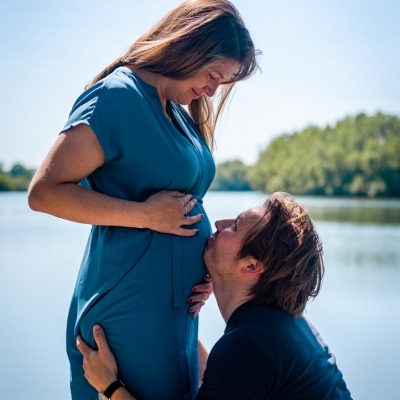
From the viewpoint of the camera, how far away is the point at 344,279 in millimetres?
6984

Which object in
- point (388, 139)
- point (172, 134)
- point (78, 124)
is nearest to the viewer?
point (78, 124)

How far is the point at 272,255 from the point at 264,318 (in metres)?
0.15

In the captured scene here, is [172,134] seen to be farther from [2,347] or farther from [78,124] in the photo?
[2,347]

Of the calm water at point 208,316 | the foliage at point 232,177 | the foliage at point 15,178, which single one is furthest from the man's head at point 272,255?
the foliage at point 232,177

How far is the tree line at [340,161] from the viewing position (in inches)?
1326

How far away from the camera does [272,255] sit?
4.85ft

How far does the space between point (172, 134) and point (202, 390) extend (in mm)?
576

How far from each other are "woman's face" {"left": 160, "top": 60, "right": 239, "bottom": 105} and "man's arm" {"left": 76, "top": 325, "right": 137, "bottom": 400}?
0.57 meters

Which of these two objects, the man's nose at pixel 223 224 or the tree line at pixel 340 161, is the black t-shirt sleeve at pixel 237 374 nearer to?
the man's nose at pixel 223 224

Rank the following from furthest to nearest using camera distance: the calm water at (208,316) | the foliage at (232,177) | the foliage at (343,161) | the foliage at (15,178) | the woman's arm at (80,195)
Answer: the foliage at (232,177) → the foliage at (343,161) → the foliage at (15,178) → the calm water at (208,316) → the woman's arm at (80,195)

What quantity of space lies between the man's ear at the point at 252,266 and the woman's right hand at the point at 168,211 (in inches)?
6.4

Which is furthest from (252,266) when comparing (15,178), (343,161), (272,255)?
(343,161)

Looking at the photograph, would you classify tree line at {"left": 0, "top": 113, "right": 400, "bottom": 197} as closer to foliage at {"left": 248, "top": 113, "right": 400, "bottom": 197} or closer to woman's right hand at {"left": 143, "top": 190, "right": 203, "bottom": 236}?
foliage at {"left": 248, "top": 113, "right": 400, "bottom": 197}

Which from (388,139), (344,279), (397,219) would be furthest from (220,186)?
(344,279)
